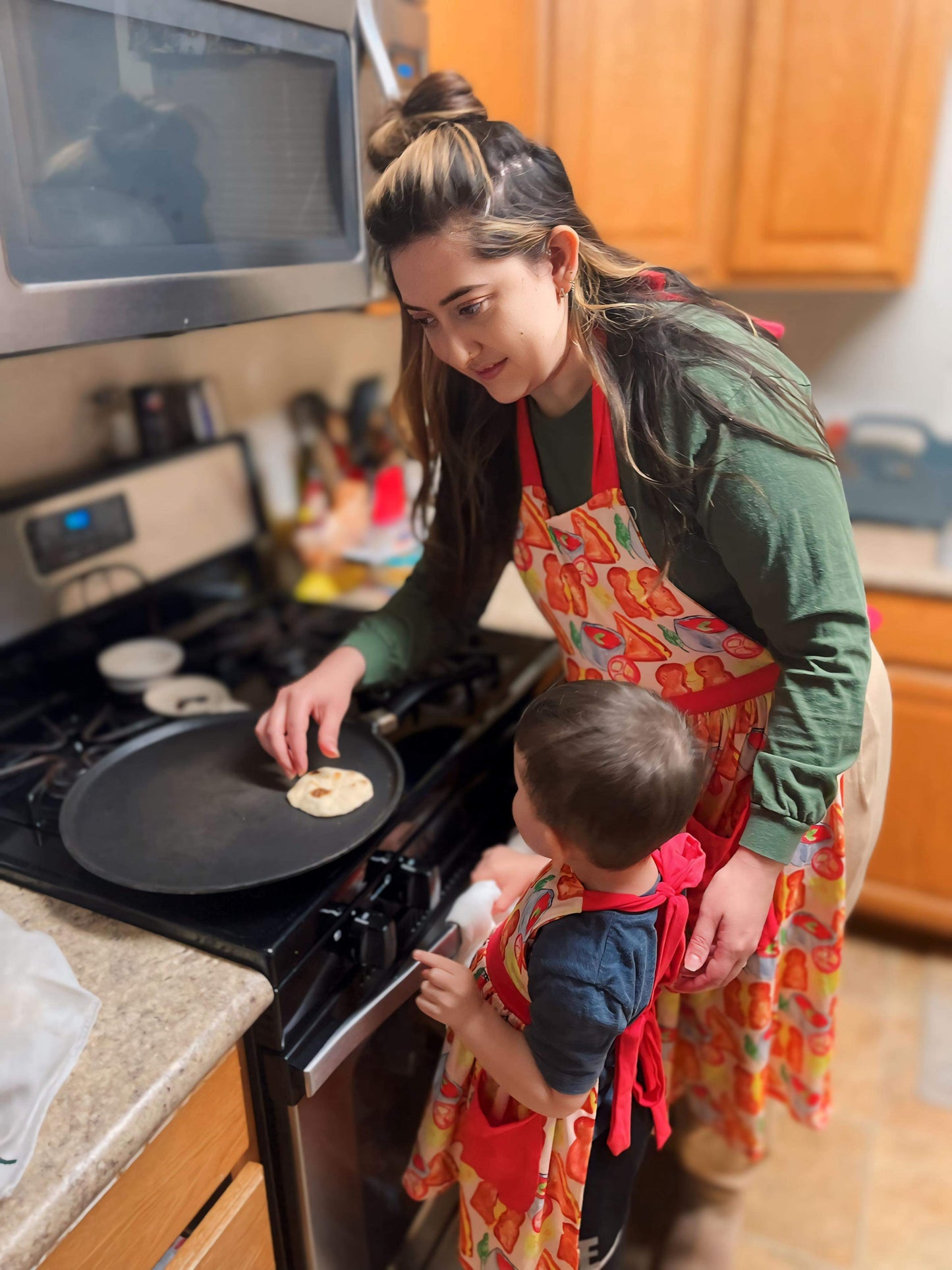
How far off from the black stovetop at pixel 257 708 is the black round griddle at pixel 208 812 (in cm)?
2

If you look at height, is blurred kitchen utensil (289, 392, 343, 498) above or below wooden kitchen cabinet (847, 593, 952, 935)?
above

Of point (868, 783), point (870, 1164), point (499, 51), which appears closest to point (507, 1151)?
point (868, 783)

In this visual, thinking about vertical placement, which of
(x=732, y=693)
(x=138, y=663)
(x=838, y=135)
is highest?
(x=838, y=135)

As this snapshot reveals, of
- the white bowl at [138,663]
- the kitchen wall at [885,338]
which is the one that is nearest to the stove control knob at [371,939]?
the white bowl at [138,663]

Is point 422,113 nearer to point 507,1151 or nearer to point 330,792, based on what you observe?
point 330,792

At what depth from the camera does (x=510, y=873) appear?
946 mm

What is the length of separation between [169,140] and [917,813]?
172 centimetres

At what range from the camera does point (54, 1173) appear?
0.58 meters

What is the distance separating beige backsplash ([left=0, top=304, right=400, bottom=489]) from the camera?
1220mm

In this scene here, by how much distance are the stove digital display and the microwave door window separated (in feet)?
1.61

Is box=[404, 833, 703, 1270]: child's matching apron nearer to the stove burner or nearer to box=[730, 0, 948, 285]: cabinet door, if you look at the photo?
the stove burner

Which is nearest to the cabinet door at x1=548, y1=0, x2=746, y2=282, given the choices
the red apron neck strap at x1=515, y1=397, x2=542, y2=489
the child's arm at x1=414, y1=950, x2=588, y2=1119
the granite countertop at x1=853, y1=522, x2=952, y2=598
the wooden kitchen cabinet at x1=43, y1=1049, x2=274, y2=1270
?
the granite countertop at x1=853, y1=522, x2=952, y2=598

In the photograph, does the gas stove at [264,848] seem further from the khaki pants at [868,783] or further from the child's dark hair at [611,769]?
the khaki pants at [868,783]

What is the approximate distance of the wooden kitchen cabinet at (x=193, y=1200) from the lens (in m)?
0.65
